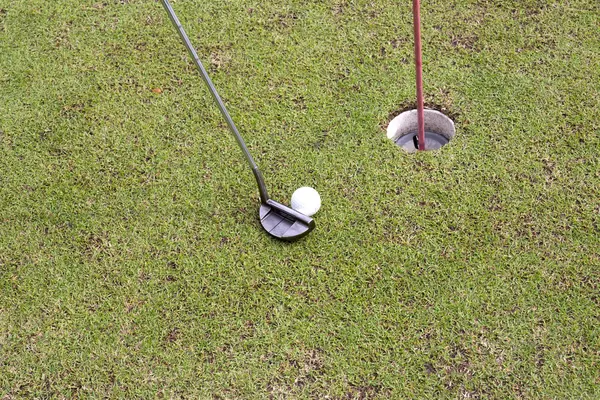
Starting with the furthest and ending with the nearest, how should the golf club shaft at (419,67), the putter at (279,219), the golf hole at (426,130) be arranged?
the golf hole at (426,130) < the putter at (279,219) < the golf club shaft at (419,67)

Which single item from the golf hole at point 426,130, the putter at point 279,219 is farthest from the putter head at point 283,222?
the golf hole at point 426,130

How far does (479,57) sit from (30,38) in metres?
3.40

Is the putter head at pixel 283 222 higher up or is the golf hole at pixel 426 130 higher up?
the golf hole at pixel 426 130

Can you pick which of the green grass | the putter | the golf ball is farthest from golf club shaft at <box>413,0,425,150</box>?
the putter

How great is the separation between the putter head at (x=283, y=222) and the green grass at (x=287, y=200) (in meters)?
0.07

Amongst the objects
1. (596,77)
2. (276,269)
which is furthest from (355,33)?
(276,269)

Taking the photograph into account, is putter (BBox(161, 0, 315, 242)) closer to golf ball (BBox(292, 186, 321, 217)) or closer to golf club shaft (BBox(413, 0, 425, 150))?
golf ball (BBox(292, 186, 321, 217))

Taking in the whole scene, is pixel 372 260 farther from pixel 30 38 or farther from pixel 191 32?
pixel 30 38

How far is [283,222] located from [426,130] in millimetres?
1258

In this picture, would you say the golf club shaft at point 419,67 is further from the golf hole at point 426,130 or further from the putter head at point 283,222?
the putter head at point 283,222

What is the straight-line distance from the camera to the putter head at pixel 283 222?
348cm

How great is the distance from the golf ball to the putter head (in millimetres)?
58

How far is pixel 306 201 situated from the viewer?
3545 mm

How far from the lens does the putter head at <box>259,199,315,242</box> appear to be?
3.48 m
